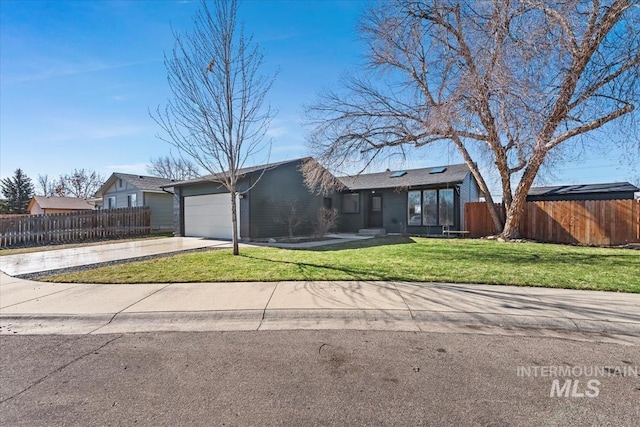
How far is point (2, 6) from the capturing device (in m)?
6.88

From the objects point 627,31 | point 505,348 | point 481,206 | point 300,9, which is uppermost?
point 300,9

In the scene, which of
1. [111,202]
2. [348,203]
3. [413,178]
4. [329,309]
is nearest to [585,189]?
[413,178]

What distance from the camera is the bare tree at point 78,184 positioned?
1949 inches

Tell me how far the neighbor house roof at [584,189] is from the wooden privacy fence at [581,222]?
27.1 ft

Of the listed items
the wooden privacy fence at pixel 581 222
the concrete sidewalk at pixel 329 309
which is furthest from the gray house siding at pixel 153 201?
the wooden privacy fence at pixel 581 222

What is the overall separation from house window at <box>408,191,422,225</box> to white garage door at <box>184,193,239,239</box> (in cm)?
979

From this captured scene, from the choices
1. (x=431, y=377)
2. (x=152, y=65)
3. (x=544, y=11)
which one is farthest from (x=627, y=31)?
(x=152, y=65)

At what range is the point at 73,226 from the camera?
16422 millimetres

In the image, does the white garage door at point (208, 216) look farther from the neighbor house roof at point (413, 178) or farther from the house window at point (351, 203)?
the house window at point (351, 203)

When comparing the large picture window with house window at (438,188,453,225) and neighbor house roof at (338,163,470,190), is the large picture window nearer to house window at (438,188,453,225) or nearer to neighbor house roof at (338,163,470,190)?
house window at (438,188,453,225)

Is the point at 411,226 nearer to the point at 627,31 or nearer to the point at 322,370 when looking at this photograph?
the point at 627,31

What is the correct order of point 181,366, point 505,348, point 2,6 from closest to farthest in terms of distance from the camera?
1. point 181,366
2. point 505,348
3. point 2,6

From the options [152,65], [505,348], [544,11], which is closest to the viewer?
[505,348]

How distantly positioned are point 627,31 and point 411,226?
39.1ft
